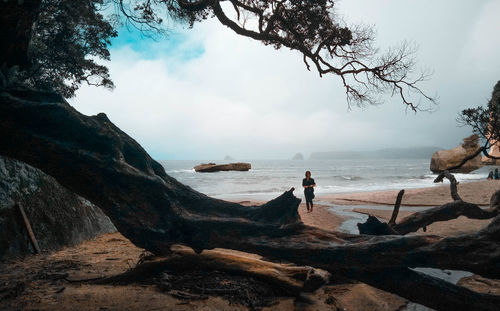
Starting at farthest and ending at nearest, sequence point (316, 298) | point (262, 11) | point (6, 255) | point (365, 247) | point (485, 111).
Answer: point (485, 111), point (262, 11), point (6, 255), point (316, 298), point (365, 247)

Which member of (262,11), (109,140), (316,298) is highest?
(262,11)

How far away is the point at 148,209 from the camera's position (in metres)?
2.87

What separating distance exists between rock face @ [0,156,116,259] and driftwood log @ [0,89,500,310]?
9.66ft

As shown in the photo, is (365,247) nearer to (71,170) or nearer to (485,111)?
(71,170)

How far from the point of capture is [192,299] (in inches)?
127

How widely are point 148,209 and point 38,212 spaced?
4250 millimetres

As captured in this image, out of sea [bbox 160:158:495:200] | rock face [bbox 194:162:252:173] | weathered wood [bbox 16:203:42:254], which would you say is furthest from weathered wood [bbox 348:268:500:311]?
rock face [bbox 194:162:252:173]

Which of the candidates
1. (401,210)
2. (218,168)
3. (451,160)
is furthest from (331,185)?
(218,168)

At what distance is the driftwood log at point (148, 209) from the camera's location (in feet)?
8.43

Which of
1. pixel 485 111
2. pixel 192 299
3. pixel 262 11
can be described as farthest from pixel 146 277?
pixel 485 111

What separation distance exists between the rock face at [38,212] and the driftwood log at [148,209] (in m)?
2.95

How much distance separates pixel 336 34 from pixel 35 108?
5.42 metres

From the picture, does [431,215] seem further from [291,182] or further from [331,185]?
[291,182]

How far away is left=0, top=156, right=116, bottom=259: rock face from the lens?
15.7 ft
